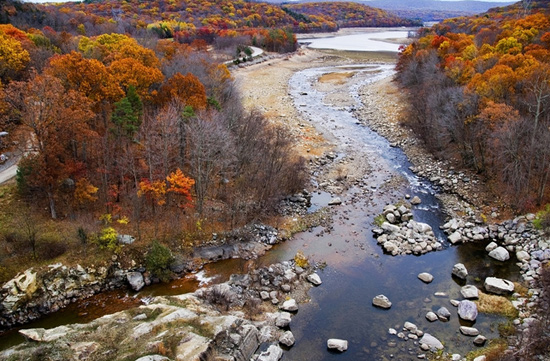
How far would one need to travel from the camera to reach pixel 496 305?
2442 centimetres

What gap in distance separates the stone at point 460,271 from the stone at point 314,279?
9322 mm

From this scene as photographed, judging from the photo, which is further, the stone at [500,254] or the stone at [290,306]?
the stone at [500,254]

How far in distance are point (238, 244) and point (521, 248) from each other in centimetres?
2091

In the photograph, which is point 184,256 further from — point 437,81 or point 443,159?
point 437,81

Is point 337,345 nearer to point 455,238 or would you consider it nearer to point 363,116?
point 455,238

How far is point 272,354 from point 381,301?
7.87 m

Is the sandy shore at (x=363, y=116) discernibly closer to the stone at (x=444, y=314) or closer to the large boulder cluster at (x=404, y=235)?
the large boulder cluster at (x=404, y=235)

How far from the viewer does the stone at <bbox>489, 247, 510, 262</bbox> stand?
95.1 feet

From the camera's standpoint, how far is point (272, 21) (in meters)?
165

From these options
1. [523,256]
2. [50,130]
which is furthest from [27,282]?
[523,256]

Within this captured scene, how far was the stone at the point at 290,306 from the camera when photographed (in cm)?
2438

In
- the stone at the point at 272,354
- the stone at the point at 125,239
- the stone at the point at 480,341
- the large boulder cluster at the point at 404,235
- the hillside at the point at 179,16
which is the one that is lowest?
the stone at the point at 480,341

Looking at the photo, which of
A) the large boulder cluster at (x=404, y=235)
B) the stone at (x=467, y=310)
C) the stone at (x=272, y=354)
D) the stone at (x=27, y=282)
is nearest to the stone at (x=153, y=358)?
the stone at (x=272, y=354)

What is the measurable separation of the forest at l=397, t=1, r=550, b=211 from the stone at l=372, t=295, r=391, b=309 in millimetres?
16451
